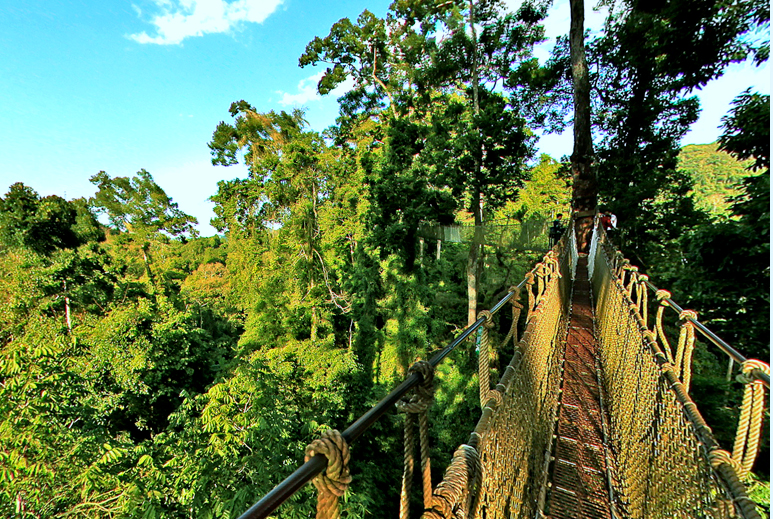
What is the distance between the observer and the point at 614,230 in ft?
24.7

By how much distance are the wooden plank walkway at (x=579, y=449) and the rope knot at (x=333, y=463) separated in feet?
5.15

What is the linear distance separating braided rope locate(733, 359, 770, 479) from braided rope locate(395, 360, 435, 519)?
0.81 metres

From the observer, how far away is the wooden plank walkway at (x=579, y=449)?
1.62 meters

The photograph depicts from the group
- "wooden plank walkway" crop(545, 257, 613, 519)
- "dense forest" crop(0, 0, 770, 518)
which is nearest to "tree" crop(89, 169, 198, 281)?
"dense forest" crop(0, 0, 770, 518)

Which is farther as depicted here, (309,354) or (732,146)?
(309,354)

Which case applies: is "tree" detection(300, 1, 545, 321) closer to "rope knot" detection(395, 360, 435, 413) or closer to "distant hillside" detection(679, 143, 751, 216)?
"rope knot" detection(395, 360, 435, 413)

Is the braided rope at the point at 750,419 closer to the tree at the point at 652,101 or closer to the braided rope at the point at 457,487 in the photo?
the braided rope at the point at 457,487

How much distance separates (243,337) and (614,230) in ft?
47.0

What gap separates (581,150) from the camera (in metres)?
7.67

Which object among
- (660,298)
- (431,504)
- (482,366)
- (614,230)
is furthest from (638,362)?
(614,230)

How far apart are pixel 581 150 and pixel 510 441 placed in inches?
317

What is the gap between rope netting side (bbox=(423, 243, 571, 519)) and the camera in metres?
0.69

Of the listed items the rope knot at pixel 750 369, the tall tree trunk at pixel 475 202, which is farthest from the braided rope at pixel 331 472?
the tall tree trunk at pixel 475 202

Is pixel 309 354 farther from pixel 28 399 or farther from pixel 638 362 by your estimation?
pixel 638 362
